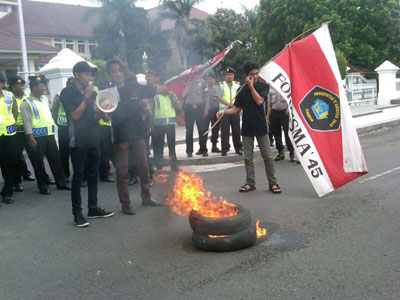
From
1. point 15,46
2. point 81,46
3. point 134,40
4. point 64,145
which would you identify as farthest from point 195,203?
point 81,46

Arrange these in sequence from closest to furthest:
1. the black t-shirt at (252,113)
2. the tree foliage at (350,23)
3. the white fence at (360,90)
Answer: the black t-shirt at (252,113), the white fence at (360,90), the tree foliage at (350,23)

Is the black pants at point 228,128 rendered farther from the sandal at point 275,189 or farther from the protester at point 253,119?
the sandal at point 275,189

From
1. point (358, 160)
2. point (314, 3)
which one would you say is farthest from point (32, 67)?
point (358, 160)

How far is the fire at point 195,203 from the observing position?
451cm

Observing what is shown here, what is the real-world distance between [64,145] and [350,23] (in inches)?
1159

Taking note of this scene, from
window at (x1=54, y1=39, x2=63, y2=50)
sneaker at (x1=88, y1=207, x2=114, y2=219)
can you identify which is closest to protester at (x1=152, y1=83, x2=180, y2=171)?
sneaker at (x1=88, y1=207, x2=114, y2=219)

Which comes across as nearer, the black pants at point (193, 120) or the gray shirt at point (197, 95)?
the gray shirt at point (197, 95)

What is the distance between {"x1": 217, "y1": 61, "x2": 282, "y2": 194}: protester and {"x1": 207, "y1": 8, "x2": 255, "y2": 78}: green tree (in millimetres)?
28237

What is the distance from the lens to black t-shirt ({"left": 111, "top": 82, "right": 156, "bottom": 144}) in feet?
18.8

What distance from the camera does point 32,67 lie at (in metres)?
29.4

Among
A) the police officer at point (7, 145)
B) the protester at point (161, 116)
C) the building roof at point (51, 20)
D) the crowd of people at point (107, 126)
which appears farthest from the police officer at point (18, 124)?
the building roof at point (51, 20)

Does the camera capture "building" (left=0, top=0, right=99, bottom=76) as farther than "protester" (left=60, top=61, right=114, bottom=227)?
Yes

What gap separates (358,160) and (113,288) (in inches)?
162

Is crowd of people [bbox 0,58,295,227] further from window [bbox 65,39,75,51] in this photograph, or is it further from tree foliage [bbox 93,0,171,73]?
window [bbox 65,39,75,51]
